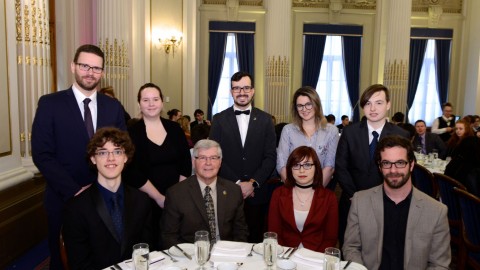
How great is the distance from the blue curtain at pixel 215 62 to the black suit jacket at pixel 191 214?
8.65m

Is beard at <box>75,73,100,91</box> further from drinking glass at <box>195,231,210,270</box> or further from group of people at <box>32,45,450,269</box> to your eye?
drinking glass at <box>195,231,210,270</box>

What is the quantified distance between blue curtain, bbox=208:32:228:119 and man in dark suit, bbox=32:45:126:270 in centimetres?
857

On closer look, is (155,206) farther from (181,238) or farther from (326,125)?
(326,125)

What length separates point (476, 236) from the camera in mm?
2979

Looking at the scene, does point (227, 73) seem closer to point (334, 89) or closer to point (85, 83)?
point (334, 89)

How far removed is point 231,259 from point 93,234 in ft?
2.53

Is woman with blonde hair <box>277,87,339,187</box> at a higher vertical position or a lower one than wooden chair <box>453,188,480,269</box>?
higher

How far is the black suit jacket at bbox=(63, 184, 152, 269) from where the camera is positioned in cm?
214

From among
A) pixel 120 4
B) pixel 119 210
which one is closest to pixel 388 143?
pixel 119 210

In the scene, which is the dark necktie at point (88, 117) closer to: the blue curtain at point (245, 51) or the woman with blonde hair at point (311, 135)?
the woman with blonde hair at point (311, 135)

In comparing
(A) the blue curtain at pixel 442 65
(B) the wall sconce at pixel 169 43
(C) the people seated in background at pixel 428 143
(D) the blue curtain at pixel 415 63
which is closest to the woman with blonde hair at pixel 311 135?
(C) the people seated in background at pixel 428 143

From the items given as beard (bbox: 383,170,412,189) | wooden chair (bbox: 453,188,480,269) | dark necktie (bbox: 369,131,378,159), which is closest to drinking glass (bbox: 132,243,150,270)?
beard (bbox: 383,170,412,189)

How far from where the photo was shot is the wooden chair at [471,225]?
9.64 ft

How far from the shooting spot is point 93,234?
2.18 metres
